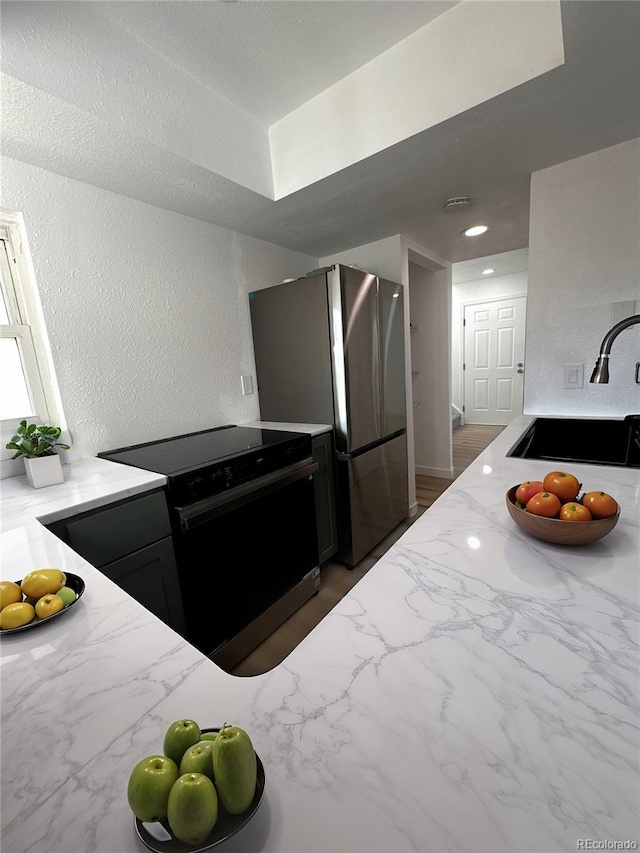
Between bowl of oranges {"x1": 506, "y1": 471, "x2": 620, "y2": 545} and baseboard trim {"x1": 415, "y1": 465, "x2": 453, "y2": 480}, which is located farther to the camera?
baseboard trim {"x1": 415, "y1": 465, "x2": 453, "y2": 480}

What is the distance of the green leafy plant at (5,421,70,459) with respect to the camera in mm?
1313

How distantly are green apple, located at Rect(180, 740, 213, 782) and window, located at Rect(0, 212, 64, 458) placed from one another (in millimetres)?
1629

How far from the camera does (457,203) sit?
2.01 m

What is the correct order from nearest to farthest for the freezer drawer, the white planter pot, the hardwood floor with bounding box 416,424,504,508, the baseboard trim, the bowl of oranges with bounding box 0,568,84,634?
the bowl of oranges with bounding box 0,568,84,634 < the white planter pot < the freezer drawer < the hardwood floor with bounding box 416,424,504,508 < the baseboard trim

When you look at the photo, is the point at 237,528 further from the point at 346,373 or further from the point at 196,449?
the point at 346,373

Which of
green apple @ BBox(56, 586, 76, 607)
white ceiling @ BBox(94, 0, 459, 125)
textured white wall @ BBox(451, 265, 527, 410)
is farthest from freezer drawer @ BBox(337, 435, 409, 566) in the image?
textured white wall @ BBox(451, 265, 527, 410)

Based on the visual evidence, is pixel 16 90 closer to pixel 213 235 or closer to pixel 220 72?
pixel 220 72

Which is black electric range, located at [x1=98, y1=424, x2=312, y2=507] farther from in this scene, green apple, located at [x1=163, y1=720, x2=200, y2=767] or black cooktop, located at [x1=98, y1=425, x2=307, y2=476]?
green apple, located at [x1=163, y1=720, x2=200, y2=767]

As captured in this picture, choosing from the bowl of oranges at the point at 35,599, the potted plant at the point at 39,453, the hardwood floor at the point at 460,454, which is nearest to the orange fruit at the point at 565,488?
the bowl of oranges at the point at 35,599

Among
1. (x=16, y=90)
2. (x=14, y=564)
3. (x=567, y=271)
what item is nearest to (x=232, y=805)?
(x=14, y=564)

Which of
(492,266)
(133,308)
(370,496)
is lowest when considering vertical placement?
(370,496)

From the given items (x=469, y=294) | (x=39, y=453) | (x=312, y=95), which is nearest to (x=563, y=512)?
(x=39, y=453)

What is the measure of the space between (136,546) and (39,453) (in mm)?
528

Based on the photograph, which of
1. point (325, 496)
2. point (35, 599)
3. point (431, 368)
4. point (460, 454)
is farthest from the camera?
point (460, 454)
